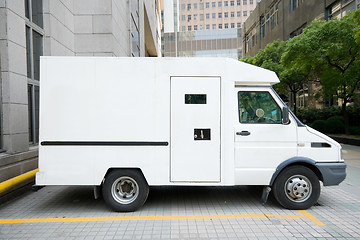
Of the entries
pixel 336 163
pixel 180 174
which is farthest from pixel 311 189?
pixel 180 174

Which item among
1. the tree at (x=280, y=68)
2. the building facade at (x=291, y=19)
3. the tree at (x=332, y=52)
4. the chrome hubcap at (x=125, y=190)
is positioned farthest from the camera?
the building facade at (x=291, y=19)

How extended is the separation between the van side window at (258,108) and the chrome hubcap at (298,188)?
3.71ft

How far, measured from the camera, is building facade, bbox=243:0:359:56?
76.6 ft

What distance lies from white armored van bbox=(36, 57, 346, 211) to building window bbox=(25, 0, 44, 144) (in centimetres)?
320

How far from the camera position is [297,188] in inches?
196

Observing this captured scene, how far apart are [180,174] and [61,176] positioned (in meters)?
2.15

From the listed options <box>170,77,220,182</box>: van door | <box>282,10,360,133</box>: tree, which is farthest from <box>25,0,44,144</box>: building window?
<box>282,10,360,133</box>: tree

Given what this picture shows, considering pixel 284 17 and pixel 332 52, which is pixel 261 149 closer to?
pixel 332 52

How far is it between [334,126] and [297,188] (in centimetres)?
1684

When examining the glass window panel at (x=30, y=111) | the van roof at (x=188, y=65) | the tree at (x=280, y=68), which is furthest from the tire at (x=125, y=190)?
the tree at (x=280, y=68)

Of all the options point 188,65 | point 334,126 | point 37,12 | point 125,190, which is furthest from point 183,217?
point 334,126

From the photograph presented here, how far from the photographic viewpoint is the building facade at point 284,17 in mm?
23344

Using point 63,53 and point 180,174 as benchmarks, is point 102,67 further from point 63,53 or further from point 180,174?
point 63,53

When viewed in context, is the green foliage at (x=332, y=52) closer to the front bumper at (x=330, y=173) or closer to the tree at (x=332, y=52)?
the tree at (x=332, y=52)
